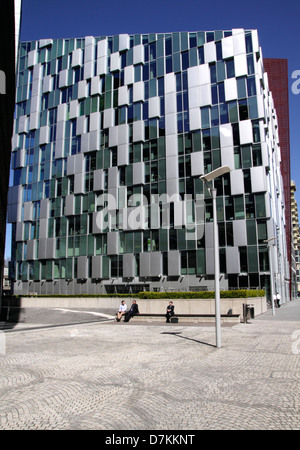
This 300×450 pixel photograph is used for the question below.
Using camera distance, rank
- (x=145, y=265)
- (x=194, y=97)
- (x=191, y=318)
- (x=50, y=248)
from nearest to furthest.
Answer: (x=191, y=318)
(x=145, y=265)
(x=194, y=97)
(x=50, y=248)

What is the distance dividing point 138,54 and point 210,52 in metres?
9.79

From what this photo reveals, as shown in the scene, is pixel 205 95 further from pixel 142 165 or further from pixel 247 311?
pixel 247 311

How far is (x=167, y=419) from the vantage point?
4965 mm

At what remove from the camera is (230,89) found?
127ft

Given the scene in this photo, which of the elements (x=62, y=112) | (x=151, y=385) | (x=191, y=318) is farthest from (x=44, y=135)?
(x=151, y=385)

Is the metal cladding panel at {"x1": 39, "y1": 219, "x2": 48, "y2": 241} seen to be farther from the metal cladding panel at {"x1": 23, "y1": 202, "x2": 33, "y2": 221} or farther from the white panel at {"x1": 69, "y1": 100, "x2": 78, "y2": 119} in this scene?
the white panel at {"x1": 69, "y1": 100, "x2": 78, "y2": 119}

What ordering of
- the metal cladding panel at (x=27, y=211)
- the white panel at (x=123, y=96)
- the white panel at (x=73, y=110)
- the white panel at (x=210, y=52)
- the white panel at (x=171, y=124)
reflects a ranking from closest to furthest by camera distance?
the white panel at (x=210, y=52), the white panel at (x=171, y=124), the white panel at (x=123, y=96), the white panel at (x=73, y=110), the metal cladding panel at (x=27, y=211)

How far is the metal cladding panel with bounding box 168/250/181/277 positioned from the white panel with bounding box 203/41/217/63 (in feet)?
72.8

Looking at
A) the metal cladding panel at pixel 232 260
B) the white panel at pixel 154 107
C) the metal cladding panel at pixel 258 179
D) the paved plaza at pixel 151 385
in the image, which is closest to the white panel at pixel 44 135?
the white panel at pixel 154 107

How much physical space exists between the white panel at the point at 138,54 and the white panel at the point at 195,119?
35.3ft

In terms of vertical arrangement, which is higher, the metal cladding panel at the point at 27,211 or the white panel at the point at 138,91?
the white panel at the point at 138,91

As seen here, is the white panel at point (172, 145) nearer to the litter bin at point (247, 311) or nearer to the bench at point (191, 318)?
the bench at point (191, 318)

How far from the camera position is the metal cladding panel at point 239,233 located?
117ft
